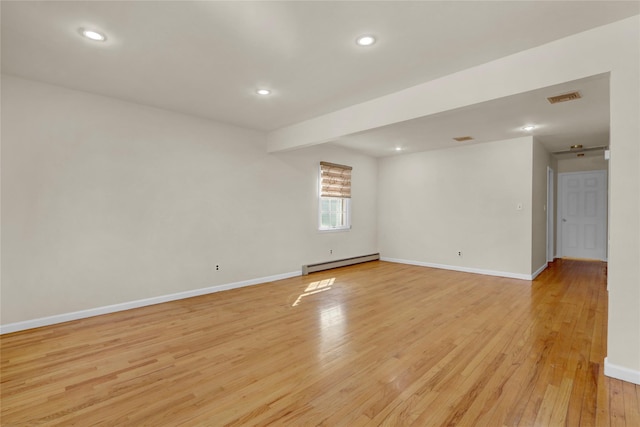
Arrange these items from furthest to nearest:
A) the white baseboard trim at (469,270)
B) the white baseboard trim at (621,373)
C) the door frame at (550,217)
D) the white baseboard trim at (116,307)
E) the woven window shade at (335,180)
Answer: the door frame at (550,217) → the woven window shade at (335,180) → the white baseboard trim at (469,270) → the white baseboard trim at (116,307) → the white baseboard trim at (621,373)

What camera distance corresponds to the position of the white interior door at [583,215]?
7309 millimetres

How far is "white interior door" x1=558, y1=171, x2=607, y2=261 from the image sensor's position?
7309 mm

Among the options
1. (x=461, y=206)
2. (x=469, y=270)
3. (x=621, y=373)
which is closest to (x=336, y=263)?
(x=469, y=270)

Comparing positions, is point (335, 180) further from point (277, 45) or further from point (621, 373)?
point (621, 373)

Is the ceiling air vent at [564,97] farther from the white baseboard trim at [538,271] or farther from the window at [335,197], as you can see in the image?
the window at [335,197]

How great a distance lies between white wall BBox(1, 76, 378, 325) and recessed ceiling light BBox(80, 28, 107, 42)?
4.80 feet

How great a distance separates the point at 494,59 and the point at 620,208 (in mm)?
1553

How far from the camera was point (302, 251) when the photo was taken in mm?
5938

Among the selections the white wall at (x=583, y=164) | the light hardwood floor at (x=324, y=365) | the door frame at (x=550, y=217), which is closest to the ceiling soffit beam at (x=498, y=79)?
the light hardwood floor at (x=324, y=365)

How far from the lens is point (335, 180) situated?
6531 millimetres

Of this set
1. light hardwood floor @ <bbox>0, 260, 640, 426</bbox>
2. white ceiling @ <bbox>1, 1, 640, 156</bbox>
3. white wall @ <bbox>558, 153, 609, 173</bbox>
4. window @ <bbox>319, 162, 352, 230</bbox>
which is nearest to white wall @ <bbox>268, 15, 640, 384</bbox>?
white ceiling @ <bbox>1, 1, 640, 156</bbox>

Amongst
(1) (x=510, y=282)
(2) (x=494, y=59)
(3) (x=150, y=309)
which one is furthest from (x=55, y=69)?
(1) (x=510, y=282)

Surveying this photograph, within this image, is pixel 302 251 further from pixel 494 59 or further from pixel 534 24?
pixel 534 24

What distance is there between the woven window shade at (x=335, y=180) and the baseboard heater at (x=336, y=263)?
4.59 ft
